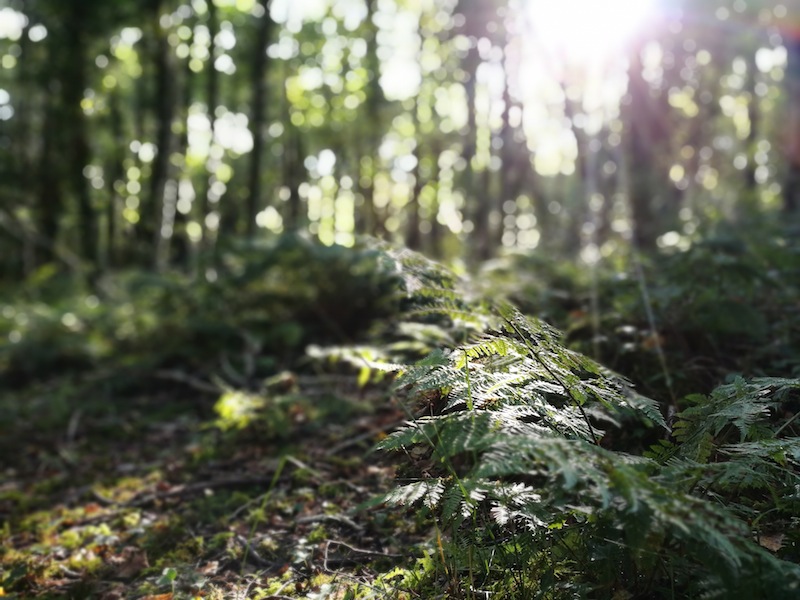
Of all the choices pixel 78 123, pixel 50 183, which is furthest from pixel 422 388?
pixel 50 183

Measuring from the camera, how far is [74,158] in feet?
53.2

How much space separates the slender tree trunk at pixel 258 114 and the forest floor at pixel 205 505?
6802 mm

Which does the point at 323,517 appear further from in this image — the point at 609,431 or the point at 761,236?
the point at 761,236

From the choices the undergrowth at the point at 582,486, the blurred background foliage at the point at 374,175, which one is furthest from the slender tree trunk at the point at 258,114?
the undergrowth at the point at 582,486

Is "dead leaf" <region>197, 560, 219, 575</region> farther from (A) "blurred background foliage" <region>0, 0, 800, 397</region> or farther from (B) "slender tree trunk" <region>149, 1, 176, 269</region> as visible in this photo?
(B) "slender tree trunk" <region>149, 1, 176, 269</region>

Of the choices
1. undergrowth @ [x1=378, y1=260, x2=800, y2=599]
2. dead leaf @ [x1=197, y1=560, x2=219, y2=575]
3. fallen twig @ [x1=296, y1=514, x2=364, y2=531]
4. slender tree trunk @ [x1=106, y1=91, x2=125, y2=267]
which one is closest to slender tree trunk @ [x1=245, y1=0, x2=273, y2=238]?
fallen twig @ [x1=296, y1=514, x2=364, y2=531]

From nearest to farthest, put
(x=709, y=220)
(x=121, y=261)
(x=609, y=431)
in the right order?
(x=609, y=431)
(x=709, y=220)
(x=121, y=261)

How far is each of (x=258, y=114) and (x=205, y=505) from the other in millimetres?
9787

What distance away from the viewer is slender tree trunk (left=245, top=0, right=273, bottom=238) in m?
12.0

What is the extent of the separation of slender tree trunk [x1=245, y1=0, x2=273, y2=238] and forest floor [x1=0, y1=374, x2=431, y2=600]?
6802 millimetres

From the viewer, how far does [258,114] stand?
39.7 feet

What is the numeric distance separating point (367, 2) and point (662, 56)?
331 inches

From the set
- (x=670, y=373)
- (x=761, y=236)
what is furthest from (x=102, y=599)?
(x=761, y=236)

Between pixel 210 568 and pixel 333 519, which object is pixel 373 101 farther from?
pixel 210 568
